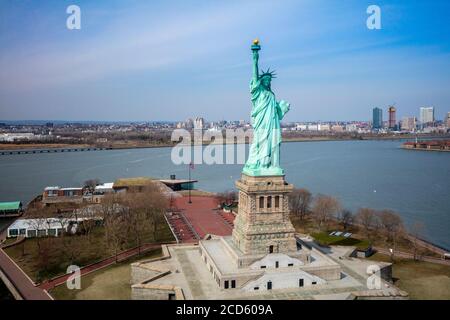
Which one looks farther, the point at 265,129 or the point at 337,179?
the point at 337,179

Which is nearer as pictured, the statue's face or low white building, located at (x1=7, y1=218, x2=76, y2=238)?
the statue's face

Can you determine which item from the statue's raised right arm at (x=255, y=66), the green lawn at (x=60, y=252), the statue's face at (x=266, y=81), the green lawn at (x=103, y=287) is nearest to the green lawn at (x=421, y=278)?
the statue's face at (x=266, y=81)

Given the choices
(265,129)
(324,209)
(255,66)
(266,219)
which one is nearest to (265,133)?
(265,129)

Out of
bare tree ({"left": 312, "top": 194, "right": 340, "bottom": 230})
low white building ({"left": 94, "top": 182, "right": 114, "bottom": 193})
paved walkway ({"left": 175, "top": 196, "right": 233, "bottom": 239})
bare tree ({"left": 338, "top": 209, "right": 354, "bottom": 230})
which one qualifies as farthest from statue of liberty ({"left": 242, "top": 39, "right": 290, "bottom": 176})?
low white building ({"left": 94, "top": 182, "right": 114, "bottom": 193})

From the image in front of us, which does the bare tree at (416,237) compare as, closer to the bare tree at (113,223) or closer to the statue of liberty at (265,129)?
the statue of liberty at (265,129)

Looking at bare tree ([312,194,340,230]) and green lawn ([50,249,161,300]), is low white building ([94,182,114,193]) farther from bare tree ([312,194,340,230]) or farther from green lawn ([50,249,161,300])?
green lawn ([50,249,161,300])

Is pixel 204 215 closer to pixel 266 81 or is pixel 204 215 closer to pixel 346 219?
pixel 346 219
